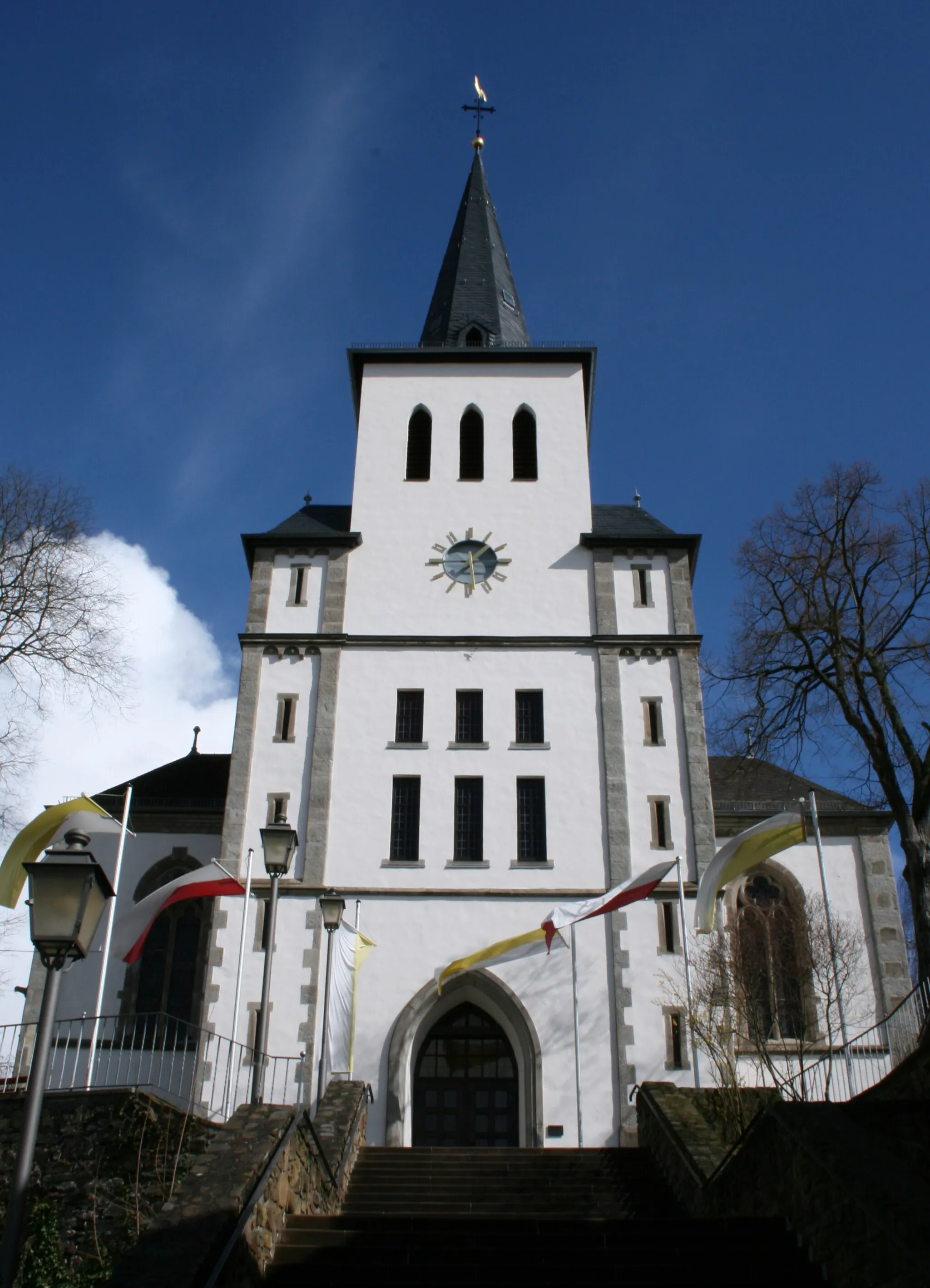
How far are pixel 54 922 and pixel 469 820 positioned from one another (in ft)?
51.8

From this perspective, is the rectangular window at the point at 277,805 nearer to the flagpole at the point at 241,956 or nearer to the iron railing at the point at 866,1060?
the flagpole at the point at 241,956

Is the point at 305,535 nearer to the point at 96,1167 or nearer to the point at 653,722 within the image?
the point at 653,722

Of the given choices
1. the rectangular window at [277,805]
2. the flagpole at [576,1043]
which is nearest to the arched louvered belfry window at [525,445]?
the rectangular window at [277,805]

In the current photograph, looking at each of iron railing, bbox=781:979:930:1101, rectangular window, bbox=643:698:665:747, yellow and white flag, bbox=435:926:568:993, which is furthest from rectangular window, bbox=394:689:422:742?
iron railing, bbox=781:979:930:1101

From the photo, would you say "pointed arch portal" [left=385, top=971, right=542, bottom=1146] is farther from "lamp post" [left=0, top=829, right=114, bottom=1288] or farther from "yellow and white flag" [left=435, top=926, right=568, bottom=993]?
"lamp post" [left=0, top=829, right=114, bottom=1288]

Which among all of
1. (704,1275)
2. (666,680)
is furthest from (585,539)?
→ (704,1275)

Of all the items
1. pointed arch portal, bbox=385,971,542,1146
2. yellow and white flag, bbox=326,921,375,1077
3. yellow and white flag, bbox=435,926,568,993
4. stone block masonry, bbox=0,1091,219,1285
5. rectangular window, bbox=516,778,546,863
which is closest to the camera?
stone block masonry, bbox=0,1091,219,1285

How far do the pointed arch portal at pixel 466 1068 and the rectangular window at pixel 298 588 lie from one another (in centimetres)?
872

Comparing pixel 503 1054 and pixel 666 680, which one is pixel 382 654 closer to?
pixel 666 680

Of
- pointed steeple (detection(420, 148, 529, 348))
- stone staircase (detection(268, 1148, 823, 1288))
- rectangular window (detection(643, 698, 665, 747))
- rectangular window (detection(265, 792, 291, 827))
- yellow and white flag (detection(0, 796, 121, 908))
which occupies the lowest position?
stone staircase (detection(268, 1148, 823, 1288))

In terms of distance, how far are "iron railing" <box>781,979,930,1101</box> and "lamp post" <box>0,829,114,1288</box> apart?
40.6 feet

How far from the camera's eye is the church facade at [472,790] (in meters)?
20.5

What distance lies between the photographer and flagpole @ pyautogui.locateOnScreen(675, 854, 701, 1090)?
18.9 m

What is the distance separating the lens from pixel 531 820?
22.6 m
